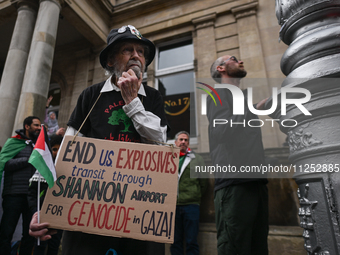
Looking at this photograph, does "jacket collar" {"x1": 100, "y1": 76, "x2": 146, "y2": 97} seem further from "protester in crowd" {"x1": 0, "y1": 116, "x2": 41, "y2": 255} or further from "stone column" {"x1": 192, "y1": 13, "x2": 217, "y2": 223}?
"stone column" {"x1": 192, "y1": 13, "x2": 217, "y2": 223}

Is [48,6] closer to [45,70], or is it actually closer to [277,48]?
[45,70]

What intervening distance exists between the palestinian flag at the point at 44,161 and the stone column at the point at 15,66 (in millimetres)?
5496

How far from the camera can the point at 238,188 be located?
5.84 ft

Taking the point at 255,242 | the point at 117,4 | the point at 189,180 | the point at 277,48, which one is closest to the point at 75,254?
the point at 255,242

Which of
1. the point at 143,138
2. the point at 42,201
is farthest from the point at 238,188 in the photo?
the point at 42,201

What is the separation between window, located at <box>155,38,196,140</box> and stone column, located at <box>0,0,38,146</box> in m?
4.19

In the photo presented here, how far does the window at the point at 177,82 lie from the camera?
23.0 feet

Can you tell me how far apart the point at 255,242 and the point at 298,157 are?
0.95m

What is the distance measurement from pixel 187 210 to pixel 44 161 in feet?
9.19

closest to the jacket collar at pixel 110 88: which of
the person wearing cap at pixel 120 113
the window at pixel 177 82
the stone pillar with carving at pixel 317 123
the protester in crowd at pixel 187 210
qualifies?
the person wearing cap at pixel 120 113

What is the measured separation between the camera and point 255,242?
71.0 inches

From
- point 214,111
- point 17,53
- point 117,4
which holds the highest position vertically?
point 117,4

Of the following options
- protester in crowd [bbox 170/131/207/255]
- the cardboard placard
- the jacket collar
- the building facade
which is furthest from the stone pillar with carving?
the building facade

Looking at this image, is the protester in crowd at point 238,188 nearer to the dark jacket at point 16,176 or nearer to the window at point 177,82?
the dark jacket at point 16,176
